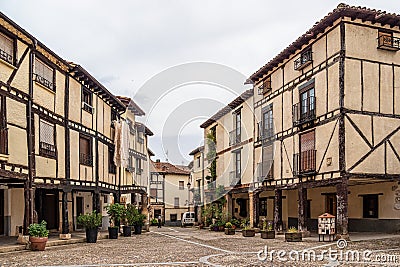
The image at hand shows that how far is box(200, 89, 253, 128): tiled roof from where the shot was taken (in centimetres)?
3152

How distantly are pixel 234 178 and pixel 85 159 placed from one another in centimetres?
1294

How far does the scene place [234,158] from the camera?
34.8 metres

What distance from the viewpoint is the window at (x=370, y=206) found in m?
22.9

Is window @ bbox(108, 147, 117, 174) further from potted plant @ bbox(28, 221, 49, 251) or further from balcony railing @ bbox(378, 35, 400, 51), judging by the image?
balcony railing @ bbox(378, 35, 400, 51)

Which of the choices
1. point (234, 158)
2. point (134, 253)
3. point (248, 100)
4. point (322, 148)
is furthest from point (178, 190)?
point (134, 253)

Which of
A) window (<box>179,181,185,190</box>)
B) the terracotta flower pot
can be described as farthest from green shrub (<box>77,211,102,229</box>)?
window (<box>179,181,185,190</box>)

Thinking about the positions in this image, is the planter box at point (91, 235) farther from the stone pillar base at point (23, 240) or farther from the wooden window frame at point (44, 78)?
the wooden window frame at point (44, 78)

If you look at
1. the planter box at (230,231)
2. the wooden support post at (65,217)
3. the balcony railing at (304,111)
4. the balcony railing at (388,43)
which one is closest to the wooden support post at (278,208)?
the planter box at (230,231)

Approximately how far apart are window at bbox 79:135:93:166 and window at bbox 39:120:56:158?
10.2 ft

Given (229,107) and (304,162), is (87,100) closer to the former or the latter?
(304,162)

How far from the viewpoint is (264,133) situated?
28.1m

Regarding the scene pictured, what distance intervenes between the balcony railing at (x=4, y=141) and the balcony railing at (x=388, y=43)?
15.0 meters

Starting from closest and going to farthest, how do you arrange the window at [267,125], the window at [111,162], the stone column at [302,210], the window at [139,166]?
the stone column at [302,210], the window at [267,125], the window at [111,162], the window at [139,166]

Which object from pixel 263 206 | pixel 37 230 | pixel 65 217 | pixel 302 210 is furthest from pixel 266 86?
pixel 37 230
